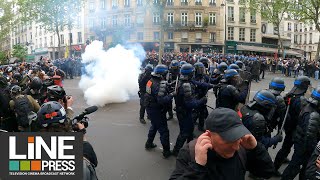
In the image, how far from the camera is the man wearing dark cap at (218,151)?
2.12 meters

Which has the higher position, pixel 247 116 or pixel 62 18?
pixel 62 18

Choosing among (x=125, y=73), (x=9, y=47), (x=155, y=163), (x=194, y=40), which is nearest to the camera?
(x=155, y=163)

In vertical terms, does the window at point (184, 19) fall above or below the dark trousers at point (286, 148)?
above

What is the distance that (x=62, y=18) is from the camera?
1512 inches

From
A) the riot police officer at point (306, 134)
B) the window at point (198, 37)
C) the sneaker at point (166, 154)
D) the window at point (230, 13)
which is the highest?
the window at point (230, 13)

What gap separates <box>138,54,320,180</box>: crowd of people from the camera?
7.10ft

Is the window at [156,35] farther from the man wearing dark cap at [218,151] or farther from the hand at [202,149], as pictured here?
the hand at [202,149]

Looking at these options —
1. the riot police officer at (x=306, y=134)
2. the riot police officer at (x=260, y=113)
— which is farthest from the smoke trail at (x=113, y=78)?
the riot police officer at (x=306, y=134)

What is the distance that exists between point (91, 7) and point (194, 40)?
15.7 m

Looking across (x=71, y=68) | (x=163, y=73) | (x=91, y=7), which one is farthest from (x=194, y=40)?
(x=163, y=73)

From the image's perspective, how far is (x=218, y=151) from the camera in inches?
85.4

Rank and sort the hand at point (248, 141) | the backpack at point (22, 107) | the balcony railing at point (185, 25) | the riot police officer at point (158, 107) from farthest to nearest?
the balcony railing at point (185, 25) → the riot police officer at point (158, 107) → the backpack at point (22, 107) → the hand at point (248, 141)

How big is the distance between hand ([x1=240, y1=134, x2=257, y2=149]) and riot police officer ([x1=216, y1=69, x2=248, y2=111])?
362 centimetres

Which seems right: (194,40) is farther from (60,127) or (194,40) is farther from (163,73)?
(60,127)
